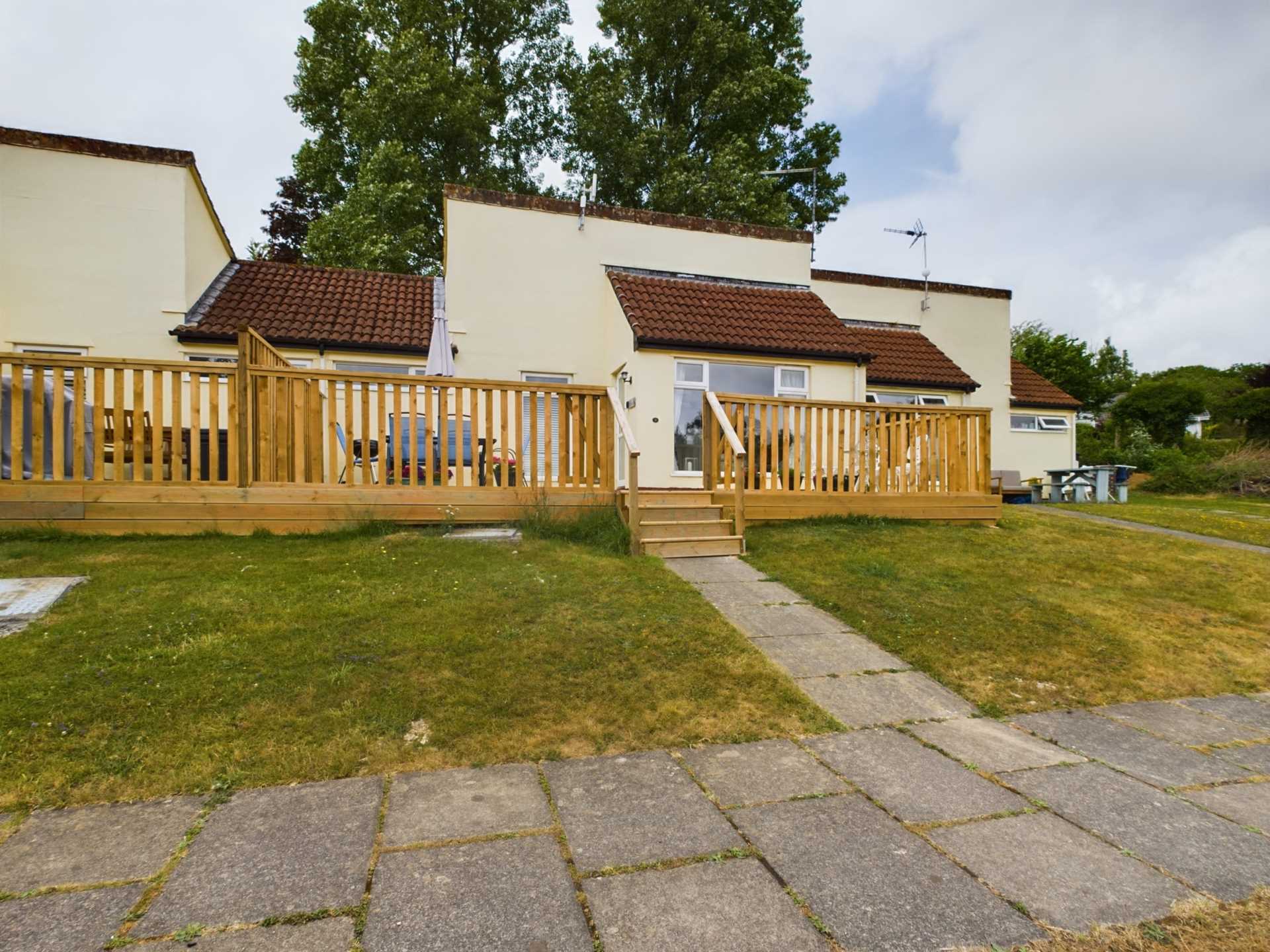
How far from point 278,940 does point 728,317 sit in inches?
427

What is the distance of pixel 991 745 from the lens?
298cm

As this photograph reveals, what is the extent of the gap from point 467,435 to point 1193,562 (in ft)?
29.1

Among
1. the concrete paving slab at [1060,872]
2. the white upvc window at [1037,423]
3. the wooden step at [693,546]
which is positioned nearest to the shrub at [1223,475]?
the white upvc window at [1037,423]

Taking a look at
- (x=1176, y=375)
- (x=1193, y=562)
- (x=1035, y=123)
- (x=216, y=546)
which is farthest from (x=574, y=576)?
(x=1176, y=375)

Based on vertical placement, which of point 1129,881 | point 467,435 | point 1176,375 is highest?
point 1176,375

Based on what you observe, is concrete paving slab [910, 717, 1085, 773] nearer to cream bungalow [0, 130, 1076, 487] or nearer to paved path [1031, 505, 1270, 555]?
paved path [1031, 505, 1270, 555]

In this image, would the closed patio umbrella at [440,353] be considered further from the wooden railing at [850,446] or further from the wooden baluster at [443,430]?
the wooden railing at [850,446]

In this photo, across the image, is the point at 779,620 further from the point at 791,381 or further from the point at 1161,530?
the point at 1161,530

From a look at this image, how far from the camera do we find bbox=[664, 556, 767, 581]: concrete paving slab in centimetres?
577

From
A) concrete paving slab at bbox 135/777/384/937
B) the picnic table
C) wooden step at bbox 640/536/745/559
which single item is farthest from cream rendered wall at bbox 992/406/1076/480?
concrete paving slab at bbox 135/777/384/937

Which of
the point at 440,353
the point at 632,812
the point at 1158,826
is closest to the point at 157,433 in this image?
the point at 440,353

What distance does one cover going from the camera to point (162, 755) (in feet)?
8.24

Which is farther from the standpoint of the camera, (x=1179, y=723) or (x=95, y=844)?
(x=1179, y=723)

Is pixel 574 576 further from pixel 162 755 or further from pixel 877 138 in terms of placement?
pixel 877 138
